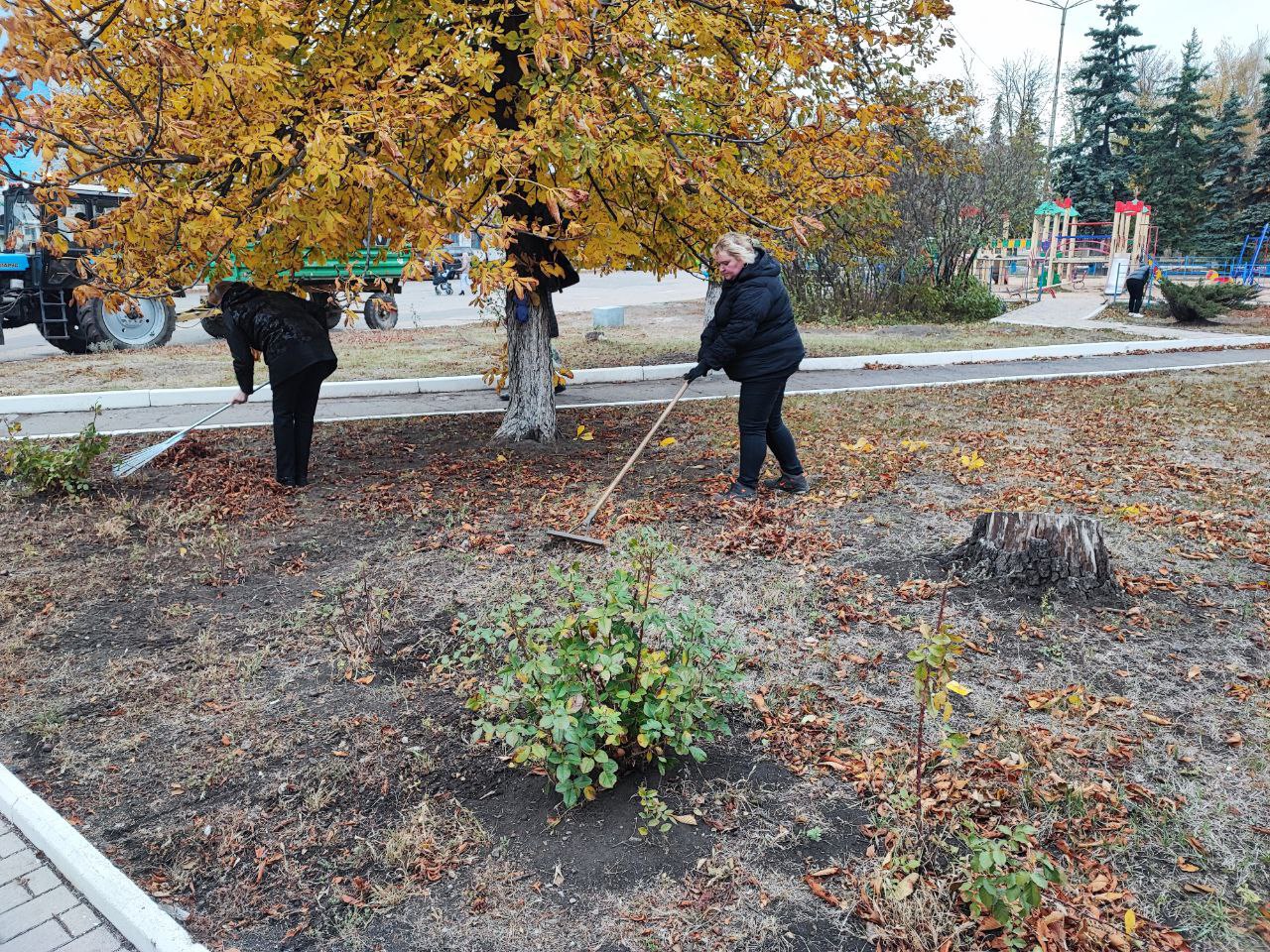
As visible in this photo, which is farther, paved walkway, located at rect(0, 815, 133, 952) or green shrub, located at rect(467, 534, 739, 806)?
green shrub, located at rect(467, 534, 739, 806)

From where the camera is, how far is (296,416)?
620 centimetres

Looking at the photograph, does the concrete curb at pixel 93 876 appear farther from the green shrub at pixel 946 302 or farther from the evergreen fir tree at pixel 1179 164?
the evergreen fir tree at pixel 1179 164

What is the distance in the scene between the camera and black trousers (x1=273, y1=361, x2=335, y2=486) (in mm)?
5922

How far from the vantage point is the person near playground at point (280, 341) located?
227 inches

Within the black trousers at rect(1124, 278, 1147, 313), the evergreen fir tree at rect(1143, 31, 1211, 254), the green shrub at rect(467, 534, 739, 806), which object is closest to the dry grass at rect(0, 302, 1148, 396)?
the black trousers at rect(1124, 278, 1147, 313)

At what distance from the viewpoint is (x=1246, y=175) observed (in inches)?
1410

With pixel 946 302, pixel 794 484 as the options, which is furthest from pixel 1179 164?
pixel 794 484

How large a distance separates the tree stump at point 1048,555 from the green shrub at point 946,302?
1461 cm

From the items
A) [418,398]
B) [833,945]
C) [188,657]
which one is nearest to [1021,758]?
[833,945]

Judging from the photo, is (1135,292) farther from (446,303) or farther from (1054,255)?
(446,303)

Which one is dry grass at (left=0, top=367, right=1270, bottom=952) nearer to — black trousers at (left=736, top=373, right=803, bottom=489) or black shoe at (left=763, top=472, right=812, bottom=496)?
black shoe at (left=763, top=472, right=812, bottom=496)

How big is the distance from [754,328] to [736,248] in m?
0.48

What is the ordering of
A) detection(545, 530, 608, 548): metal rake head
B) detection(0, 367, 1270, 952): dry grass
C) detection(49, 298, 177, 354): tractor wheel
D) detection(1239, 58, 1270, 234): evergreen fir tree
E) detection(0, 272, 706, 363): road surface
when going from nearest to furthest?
detection(0, 367, 1270, 952): dry grass, detection(545, 530, 608, 548): metal rake head, detection(49, 298, 177, 354): tractor wheel, detection(0, 272, 706, 363): road surface, detection(1239, 58, 1270, 234): evergreen fir tree

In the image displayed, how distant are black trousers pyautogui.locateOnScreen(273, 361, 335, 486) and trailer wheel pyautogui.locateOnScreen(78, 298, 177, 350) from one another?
842cm
